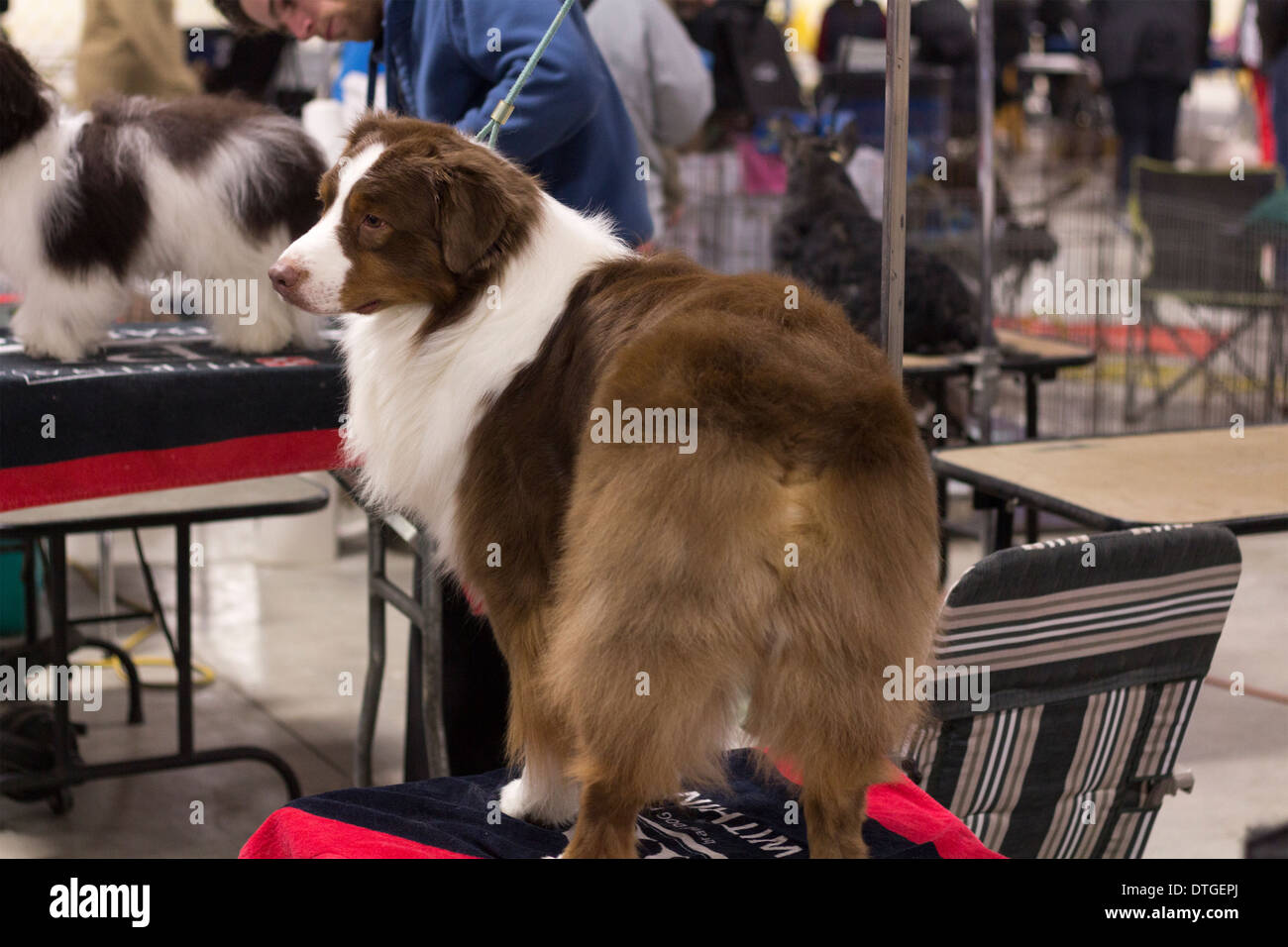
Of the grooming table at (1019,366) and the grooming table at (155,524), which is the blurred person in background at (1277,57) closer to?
the grooming table at (1019,366)

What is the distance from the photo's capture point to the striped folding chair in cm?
208

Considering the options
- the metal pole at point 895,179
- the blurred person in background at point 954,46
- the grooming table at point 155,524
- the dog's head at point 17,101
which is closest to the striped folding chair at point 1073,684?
the metal pole at point 895,179

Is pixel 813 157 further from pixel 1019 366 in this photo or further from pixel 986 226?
pixel 1019 366

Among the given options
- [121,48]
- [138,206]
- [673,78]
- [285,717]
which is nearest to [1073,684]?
[138,206]

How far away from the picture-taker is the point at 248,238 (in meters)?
2.42

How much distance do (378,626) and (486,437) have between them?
5.28ft

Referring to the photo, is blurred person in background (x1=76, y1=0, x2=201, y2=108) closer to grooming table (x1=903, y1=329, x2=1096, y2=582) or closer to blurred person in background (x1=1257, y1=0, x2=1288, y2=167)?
grooming table (x1=903, y1=329, x2=1096, y2=582)

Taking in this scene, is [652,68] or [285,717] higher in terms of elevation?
[652,68]

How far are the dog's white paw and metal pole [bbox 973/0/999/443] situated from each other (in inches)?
104

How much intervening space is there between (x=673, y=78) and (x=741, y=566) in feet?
12.6

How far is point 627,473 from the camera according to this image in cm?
131

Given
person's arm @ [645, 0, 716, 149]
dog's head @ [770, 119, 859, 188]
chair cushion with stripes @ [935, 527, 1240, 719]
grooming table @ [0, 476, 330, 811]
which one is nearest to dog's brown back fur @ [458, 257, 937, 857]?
chair cushion with stripes @ [935, 527, 1240, 719]

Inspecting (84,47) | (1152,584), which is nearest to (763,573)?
(1152,584)
